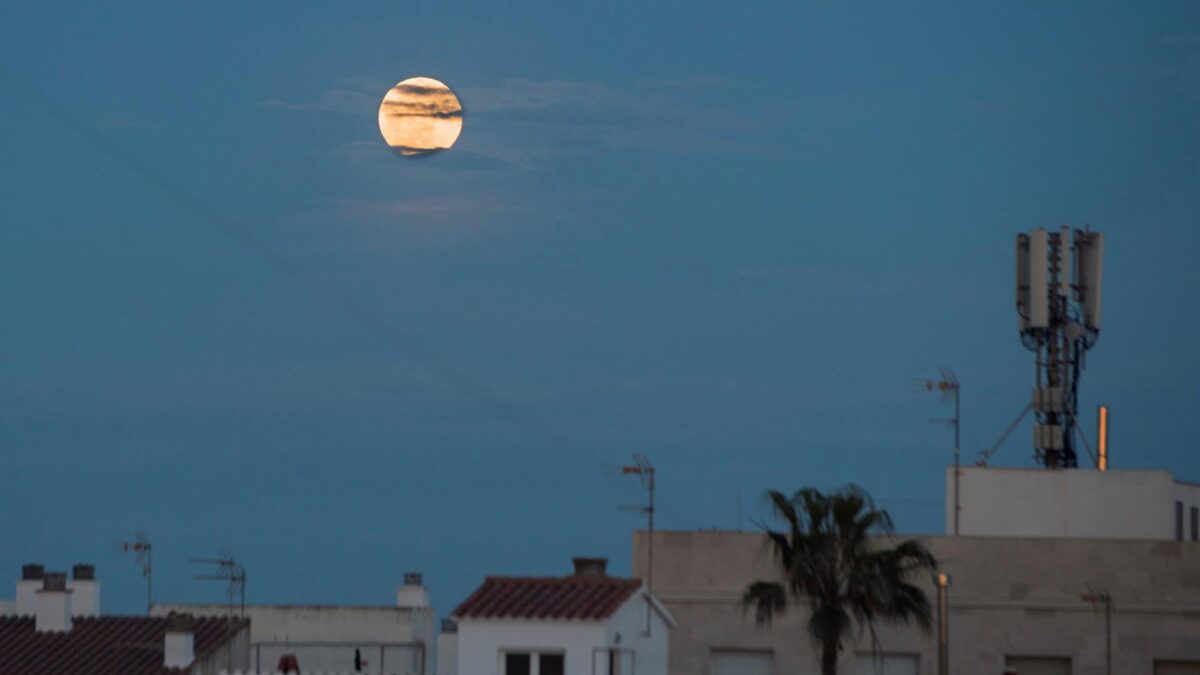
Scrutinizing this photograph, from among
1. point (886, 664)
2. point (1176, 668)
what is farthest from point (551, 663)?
point (1176, 668)

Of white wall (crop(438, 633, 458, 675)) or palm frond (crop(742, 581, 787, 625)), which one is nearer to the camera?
palm frond (crop(742, 581, 787, 625))

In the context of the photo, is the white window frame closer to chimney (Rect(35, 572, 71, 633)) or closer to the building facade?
the building facade

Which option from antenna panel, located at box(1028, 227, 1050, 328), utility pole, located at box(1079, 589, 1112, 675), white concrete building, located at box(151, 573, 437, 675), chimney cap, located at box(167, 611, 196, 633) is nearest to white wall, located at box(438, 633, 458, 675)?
white concrete building, located at box(151, 573, 437, 675)

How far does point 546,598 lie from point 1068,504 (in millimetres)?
21011

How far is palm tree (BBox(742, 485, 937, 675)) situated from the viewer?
43.0 m

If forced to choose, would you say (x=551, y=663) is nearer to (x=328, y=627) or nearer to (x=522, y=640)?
(x=522, y=640)

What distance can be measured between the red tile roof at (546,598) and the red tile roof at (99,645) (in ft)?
26.9

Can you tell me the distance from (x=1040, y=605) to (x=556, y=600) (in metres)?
16.2

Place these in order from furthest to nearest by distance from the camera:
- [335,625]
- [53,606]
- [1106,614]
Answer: [335,625]
[1106,614]
[53,606]

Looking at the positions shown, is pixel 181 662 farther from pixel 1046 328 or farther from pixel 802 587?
pixel 1046 328

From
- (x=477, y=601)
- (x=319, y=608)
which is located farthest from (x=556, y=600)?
(x=319, y=608)

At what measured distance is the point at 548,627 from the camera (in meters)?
41.8

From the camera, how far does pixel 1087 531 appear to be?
5712 centimetres

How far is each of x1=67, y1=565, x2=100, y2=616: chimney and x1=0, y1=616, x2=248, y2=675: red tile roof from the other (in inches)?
180
